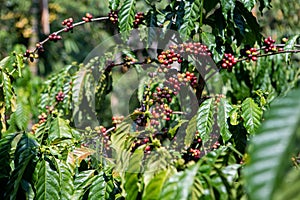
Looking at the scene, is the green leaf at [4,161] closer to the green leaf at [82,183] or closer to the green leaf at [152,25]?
the green leaf at [82,183]

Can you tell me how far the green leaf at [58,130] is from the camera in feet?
4.86

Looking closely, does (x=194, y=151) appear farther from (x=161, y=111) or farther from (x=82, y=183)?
(x=82, y=183)

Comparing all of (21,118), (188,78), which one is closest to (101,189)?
(188,78)

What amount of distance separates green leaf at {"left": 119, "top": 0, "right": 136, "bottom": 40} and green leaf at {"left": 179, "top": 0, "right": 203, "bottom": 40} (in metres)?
0.17

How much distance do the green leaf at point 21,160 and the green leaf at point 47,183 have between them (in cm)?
5

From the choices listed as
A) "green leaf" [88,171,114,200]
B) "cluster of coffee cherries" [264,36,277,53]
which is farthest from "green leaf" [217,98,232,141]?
"green leaf" [88,171,114,200]

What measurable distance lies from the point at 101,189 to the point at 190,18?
1.96ft

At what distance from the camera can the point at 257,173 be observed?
0.55m

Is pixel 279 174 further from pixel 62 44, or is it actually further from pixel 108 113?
pixel 62 44

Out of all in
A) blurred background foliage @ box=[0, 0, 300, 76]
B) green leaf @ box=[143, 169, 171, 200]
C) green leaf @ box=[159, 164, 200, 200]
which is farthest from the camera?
blurred background foliage @ box=[0, 0, 300, 76]

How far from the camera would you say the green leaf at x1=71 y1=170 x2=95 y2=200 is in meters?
1.29

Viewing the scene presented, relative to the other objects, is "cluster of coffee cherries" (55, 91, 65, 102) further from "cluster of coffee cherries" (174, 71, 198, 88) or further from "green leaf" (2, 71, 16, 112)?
"cluster of coffee cherries" (174, 71, 198, 88)

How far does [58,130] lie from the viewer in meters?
1.51

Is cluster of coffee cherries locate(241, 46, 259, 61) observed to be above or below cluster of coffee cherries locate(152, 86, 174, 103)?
above
